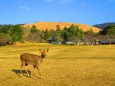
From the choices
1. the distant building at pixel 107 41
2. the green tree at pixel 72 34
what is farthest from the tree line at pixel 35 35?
the distant building at pixel 107 41

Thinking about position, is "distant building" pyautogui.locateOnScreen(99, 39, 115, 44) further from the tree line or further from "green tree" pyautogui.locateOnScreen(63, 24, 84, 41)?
"green tree" pyautogui.locateOnScreen(63, 24, 84, 41)

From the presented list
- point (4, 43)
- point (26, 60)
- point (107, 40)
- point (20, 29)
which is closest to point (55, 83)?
point (26, 60)

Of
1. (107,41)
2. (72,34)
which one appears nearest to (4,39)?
(72,34)

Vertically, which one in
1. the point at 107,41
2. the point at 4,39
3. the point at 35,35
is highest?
the point at 35,35

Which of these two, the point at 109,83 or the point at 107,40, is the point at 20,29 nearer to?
the point at 107,40

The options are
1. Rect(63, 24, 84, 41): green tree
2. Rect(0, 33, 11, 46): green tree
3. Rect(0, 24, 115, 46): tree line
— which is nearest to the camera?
Rect(0, 33, 11, 46): green tree

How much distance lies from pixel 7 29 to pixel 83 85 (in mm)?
114356

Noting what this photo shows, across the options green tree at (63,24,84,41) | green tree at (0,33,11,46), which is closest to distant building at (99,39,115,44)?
green tree at (63,24,84,41)

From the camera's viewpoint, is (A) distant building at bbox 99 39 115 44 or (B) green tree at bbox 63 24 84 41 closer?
(B) green tree at bbox 63 24 84 41

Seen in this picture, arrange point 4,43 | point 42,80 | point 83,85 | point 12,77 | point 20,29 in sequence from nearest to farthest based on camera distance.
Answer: point 83,85 → point 42,80 → point 12,77 → point 4,43 → point 20,29

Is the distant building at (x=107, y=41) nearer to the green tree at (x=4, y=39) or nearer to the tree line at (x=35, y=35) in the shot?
the tree line at (x=35, y=35)

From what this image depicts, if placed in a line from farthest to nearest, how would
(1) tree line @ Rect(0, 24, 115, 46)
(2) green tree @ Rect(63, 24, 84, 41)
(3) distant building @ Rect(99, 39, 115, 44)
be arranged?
(3) distant building @ Rect(99, 39, 115, 44)
(2) green tree @ Rect(63, 24, 84, 41)
(1) tree line @ Rect(0, 24, 115, 46)

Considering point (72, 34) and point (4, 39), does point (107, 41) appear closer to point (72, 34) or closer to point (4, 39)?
point (72, 34)

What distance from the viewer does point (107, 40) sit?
412 feet
